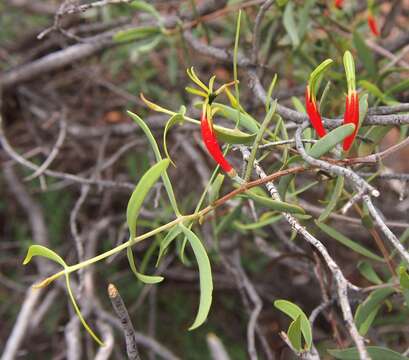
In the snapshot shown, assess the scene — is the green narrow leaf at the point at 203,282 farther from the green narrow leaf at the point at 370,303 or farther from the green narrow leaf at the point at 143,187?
the green narrow leaf at the point at 370,303

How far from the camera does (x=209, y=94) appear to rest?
63cm

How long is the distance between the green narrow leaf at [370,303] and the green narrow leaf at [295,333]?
21 cm

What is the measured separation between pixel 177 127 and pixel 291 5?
1.18 ft

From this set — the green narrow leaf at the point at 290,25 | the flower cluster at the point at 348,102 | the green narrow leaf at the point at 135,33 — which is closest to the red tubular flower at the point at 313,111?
the flower cluster at the point at 348,102

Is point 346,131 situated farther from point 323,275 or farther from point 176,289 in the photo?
point 176,289

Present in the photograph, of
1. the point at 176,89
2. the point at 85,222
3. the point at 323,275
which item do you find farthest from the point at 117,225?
the point at 323,275

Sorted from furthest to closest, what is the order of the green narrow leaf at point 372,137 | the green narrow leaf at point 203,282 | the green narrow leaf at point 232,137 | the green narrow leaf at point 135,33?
1. the green narrow leaf at point 135,33
2. the green narrow leaf at point 372,137
3. the green narrow leaf at point 232,137
4. the green narrow leaf at point 203,282

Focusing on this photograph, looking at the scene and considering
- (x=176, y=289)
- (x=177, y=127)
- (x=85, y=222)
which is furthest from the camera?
(x=176, y=289)

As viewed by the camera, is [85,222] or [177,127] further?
[85,222]

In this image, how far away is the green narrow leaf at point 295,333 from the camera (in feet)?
2.01

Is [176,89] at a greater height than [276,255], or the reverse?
[176,89]

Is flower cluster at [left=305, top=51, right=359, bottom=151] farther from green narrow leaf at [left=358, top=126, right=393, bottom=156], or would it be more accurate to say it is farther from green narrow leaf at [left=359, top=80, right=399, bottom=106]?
green narrow leaf at [left=359, top=80, right=399, bottom=106]

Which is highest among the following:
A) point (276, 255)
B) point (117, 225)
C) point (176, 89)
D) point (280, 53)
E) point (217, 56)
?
point (217, 56)

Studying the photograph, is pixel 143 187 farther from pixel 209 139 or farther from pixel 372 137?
pixel 372 137
